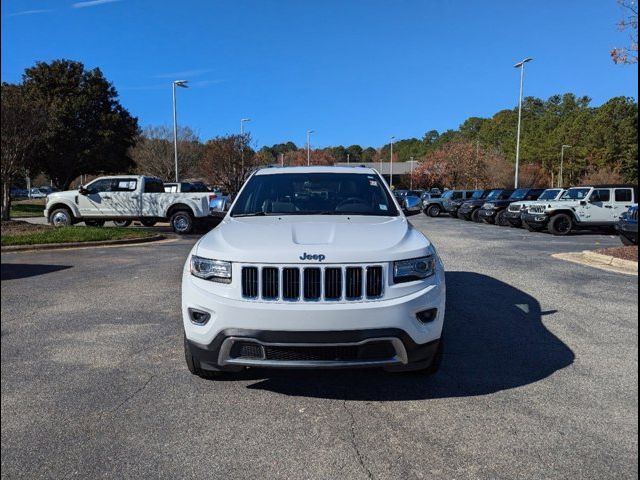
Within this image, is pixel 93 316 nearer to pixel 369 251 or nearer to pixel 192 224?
pixel 369 251

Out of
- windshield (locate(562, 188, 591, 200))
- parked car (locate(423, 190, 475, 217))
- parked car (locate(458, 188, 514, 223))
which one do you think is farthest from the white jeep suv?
parked car (locate(423, 190, 475, 217))

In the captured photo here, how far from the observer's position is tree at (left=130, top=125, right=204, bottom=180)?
40.6 m

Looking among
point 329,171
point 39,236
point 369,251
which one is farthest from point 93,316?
point 369,251

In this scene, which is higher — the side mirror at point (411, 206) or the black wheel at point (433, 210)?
the side mirror at point (411, 206)

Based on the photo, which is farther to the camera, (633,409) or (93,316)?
(93,316)

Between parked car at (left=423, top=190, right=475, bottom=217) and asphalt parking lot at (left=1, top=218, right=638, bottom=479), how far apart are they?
24.4 m

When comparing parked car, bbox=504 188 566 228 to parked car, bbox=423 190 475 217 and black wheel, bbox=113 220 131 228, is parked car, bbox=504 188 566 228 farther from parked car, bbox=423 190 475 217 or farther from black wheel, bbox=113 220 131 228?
black wheel, bbox=113 220 131 228

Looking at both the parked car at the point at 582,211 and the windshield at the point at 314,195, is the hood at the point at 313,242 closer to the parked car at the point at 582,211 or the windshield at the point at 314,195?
the windshield at the point at 314,195

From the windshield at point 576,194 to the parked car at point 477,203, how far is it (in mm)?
5958

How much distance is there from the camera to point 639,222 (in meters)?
0.97

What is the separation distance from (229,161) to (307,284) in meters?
32.5

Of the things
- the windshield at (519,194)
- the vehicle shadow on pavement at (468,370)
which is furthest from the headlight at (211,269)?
the windshield at (519,194)

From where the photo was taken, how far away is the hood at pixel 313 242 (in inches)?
111

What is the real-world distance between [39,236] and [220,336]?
1.07 meters
